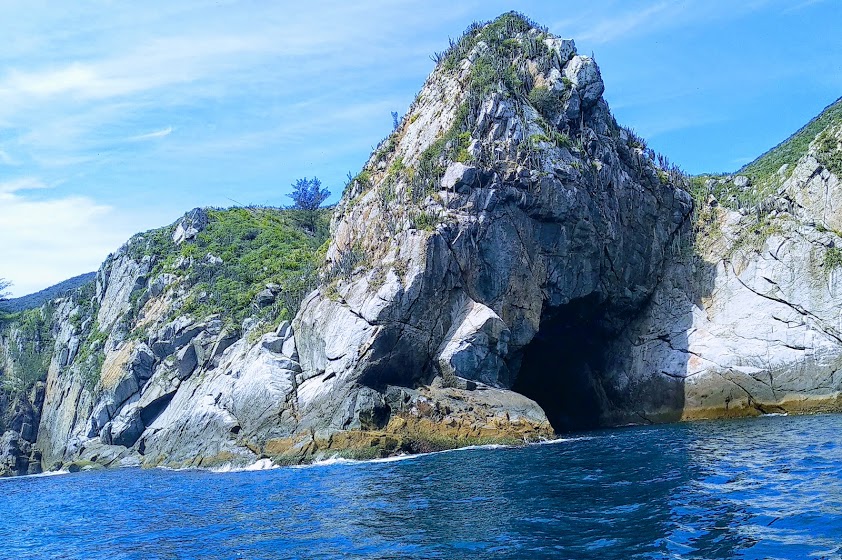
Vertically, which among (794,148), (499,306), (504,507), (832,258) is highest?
(794,148)

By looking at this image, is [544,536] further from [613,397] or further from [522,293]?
[613,397]

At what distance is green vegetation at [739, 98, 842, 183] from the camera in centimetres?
6781

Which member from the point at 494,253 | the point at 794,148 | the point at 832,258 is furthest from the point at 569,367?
the point at 794,148

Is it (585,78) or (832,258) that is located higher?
(585,78)

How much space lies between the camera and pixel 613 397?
55.0 m

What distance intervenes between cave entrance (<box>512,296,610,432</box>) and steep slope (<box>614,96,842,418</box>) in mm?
2757

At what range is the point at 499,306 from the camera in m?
48.2

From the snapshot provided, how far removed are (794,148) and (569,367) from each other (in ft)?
134

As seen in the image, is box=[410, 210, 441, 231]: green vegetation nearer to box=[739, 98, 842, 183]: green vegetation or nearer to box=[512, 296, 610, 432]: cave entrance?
box=[512, 296, 610, 432]: cave entrance

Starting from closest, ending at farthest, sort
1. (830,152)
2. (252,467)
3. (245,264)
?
1. (252,467)
2. (830,152)
3. (245,264)

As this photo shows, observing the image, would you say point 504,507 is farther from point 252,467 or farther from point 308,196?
point 308,196

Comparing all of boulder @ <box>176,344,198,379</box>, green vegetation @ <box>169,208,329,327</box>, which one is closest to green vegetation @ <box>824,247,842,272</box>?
green vegetation @ <box>169,208,329,327</box>

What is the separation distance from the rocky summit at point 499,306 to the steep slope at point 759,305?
0.47ft

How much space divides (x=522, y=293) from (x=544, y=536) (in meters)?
32.5
